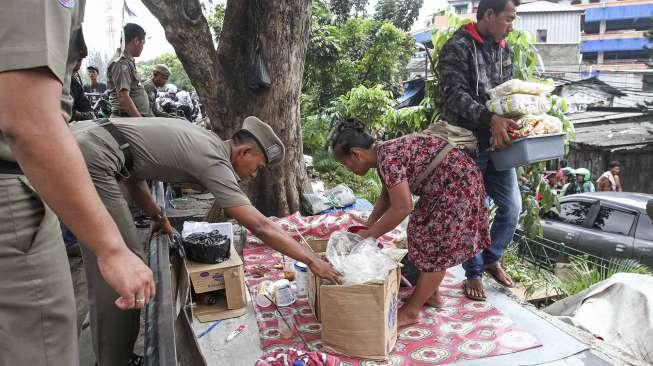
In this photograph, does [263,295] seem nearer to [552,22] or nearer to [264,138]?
[264,138]

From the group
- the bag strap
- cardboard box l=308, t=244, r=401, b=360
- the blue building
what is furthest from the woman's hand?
the blue building

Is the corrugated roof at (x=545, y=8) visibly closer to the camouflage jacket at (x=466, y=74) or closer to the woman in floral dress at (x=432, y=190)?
the camouflage jacket at (x=466, y=74)

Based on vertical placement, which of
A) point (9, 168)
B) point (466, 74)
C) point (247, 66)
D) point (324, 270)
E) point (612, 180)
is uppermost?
point (247, 66)

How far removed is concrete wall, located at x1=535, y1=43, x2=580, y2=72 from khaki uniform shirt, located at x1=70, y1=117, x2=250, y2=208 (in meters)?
30.0

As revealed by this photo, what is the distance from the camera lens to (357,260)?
8.19 ft

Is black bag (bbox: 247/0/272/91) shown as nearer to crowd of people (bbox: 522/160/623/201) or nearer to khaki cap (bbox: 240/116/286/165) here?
khaki cap (bbox: 240/116/286/165)

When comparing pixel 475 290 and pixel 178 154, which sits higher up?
pixel 178 154

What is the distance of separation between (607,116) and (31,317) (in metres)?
18.0

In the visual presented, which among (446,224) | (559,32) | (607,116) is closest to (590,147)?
(607,116)

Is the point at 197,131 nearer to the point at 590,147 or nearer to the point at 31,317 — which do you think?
the point at 31,317

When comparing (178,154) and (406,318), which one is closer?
(178,154)

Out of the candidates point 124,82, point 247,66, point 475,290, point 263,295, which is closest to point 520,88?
point 475,290

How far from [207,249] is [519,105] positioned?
2.19 meters

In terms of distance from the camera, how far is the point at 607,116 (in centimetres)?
1554
